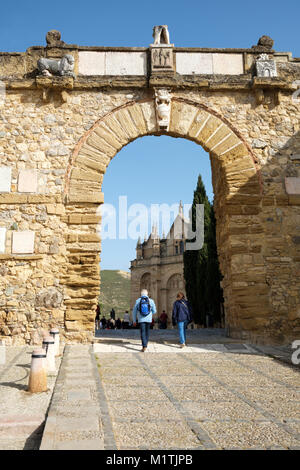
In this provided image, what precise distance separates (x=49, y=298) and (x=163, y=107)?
438cm

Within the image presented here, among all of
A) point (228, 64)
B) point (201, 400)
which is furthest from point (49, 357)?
point (228, 64)

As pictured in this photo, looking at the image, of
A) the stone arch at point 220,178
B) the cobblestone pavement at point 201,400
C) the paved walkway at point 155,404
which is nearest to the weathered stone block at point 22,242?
the stone arch at point 220,178

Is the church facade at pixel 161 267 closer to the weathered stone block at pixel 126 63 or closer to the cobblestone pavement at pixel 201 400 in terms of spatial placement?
the weathered stone block at pixel 126 63

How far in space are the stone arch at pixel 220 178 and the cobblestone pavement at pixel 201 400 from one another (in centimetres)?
177

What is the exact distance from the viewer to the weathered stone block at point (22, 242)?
773 cm

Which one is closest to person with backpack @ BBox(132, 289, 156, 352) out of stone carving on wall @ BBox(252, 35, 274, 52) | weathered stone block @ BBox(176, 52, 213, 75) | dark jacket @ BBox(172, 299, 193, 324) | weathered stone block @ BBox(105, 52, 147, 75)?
dark jacket @ BBox(172, 299, 193, 324)

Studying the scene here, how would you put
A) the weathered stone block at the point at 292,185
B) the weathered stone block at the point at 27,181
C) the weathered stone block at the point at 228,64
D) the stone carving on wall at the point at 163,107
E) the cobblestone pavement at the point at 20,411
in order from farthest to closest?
the weathered stone block at the point at 228,64
the stone carving on wall at the point at 163,107
the weathered stone block at the point at 292,185
the weathered stone block at the point at 27,181
the cobblestone pavement at the point at 20,411

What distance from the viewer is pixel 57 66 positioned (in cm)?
839

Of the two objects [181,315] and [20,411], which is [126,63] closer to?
[181,315]

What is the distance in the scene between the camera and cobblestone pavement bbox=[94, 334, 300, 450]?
2.71 metres

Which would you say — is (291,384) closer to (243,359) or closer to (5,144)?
(243,359)

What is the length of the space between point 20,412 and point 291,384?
2.81m

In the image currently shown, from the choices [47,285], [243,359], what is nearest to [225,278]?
[243,359]
